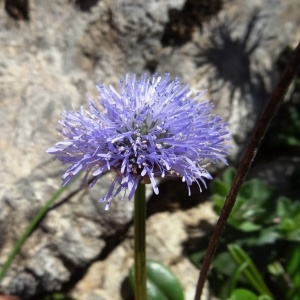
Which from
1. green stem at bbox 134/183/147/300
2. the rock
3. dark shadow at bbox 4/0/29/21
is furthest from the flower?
dark shadow at bbox 4/0/29/21

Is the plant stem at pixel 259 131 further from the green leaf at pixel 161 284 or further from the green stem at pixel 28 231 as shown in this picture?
the green stem at pixel 28 231

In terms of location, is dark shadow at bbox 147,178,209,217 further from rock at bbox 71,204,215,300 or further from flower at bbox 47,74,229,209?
flower at bbox 47,74,229,209

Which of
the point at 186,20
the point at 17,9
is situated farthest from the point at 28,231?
the point at 186,20

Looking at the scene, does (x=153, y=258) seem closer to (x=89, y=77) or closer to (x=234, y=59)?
(x=89, y=77)

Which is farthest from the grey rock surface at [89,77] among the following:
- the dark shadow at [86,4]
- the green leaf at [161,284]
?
the green leaf at [161,284]

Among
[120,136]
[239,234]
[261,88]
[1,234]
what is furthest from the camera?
[261,88]

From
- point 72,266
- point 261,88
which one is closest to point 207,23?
point 261,88

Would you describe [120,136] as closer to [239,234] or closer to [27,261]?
[27,261]
